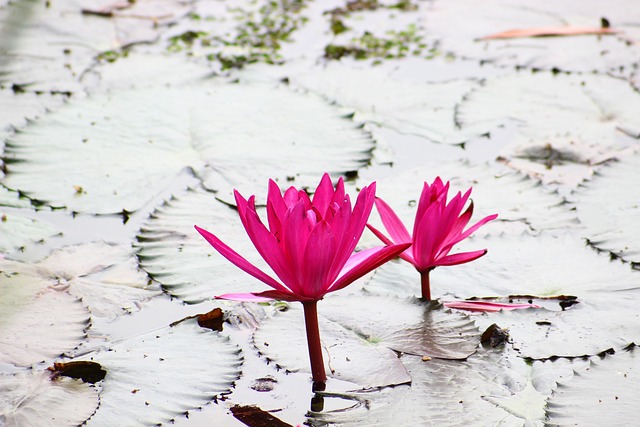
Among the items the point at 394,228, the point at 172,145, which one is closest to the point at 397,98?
the point at 172,145

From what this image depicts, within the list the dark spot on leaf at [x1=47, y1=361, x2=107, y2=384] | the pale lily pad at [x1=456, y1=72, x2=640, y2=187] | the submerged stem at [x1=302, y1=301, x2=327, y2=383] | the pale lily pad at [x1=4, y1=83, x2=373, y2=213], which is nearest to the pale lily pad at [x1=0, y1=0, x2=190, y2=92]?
the pale lily pad at [x1=4, y1=83, x2=373, y2=213]

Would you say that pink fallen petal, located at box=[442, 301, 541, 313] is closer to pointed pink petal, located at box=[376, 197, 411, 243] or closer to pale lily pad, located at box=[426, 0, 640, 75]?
pointed pink petal, located at box=[376, 197, 411, 243]

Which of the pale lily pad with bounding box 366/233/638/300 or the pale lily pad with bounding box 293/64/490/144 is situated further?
the pale lily pad with bounding box 293/64/490/144

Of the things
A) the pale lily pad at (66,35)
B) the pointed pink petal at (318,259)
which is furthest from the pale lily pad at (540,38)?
the pointed pink petal at (318,259)

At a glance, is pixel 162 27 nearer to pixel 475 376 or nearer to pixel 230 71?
pixel 230 71

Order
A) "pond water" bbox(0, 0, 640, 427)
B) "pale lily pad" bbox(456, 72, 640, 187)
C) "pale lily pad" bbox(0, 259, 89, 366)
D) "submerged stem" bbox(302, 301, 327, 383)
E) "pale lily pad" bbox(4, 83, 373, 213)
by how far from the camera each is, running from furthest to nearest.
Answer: "pale lily pad" bbox(456, 72, 640, 187)
"pale lily pad" bbox(4, 83, 373, 213)
"pale lily pad" bbox(0, 259, 89, 366)
"pond water" bbox(0, 0, 640, 427)
"submerged stem" bbox(302, 301, 327, 383)

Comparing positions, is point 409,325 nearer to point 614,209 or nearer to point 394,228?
point 394,228

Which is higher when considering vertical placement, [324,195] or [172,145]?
[324,195]

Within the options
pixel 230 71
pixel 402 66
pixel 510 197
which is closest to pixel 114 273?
pixel 510 197
